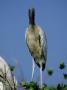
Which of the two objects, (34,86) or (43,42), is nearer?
(34,86)

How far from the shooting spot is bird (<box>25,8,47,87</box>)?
1000cm

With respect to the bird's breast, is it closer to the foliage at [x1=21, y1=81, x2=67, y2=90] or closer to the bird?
the bird

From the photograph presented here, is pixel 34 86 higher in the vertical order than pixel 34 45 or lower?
lower

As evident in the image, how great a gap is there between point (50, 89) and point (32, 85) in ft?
0.81

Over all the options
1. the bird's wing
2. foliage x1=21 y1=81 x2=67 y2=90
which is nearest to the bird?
the bird's wing

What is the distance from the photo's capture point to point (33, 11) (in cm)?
990

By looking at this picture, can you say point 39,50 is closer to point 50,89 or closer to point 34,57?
point 34,57

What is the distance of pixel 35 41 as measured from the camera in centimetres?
1033

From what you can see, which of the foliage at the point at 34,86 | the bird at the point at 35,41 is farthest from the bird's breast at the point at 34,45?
the foliage at the point at 34,86

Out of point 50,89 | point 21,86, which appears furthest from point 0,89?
point 50,89

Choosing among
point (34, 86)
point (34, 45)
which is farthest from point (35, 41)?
point (34, 86)

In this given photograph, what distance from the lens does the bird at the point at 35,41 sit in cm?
1000

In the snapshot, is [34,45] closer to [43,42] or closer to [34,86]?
[43,42]

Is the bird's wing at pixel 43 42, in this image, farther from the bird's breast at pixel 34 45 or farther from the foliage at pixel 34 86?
the foliage at pixel 34 86
